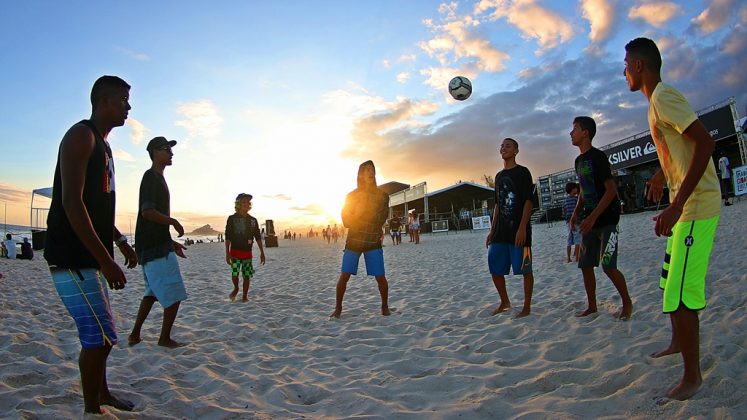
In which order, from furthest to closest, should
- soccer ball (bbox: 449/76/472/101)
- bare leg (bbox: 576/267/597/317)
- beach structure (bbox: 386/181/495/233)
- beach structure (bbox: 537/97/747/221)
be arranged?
beach structure (bbox: 386/181/495/233), beach structure (bbox: 537/97/747/221), soccer ball (bbox: 449/76/472/101), bare leg (bbox: 576/267/597/317)

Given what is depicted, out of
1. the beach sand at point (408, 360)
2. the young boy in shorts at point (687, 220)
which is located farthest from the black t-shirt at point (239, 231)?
the young boy in shorts at point (687, 220)

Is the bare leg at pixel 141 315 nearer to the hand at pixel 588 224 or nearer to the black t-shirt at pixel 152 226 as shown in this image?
the black t-shirt at pixel 152 226

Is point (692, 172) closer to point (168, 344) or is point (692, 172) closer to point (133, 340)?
point (168, 344)

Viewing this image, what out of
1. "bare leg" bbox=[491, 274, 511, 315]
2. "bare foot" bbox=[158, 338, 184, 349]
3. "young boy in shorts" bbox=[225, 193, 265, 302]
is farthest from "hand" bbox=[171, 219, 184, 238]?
"bare leg" bbox=[491, 274, 511, 315]

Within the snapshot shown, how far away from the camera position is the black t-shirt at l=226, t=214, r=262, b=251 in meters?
6.21

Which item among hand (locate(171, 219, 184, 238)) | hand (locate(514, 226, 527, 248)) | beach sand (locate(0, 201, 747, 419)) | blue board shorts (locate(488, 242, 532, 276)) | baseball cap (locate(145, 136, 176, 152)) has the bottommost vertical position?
beach sand (locate(0, 201, 747, 419))

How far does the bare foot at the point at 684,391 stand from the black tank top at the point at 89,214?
9.97 feet

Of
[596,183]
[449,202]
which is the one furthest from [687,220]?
[449,202]

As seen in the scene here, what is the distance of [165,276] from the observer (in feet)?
11.6

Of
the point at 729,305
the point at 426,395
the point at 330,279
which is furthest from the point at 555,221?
the point at 426,395

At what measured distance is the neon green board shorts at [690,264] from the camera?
6.63ft

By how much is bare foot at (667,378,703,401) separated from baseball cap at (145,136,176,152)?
427cm

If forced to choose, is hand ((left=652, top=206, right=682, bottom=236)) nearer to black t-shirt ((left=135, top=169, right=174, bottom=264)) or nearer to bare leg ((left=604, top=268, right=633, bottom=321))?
bare leg ((left=604, top=268, right=633, bottom=321))

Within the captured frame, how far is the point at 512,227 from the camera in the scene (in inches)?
169
